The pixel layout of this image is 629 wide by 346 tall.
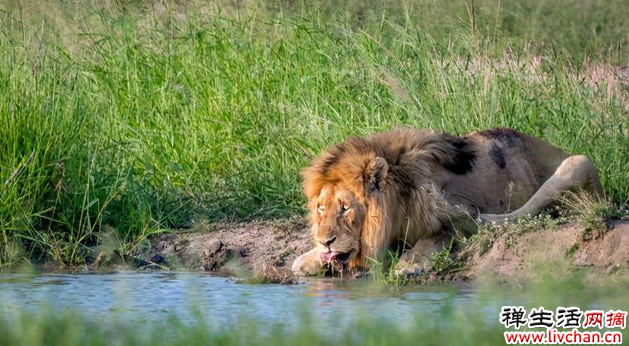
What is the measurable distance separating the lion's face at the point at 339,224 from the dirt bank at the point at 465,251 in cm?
32

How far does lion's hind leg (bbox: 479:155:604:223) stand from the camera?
324 inches

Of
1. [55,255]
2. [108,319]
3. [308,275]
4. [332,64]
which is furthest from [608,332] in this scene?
[332,64]

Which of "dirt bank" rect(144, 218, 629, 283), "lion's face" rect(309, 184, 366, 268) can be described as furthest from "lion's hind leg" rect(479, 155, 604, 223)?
"lion's face" rect(309, 184, 366, 268)

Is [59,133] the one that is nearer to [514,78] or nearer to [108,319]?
[108,319]

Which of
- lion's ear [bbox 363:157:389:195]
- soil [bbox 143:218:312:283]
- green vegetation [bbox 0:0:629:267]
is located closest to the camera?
lion's ear [bbox 363:157:389:195]

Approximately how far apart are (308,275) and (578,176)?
76.3 inches

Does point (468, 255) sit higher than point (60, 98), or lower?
lower

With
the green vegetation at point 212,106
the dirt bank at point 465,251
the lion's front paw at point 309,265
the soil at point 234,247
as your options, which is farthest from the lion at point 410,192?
the green vegetation at point 212,106

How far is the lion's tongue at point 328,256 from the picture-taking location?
7783 mm

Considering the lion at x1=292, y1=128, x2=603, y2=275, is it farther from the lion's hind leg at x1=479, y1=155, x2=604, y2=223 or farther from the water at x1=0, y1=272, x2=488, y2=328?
the water at x1=0, y1=272, x2=488, y2=328

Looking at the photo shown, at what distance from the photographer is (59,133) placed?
29.2 ft

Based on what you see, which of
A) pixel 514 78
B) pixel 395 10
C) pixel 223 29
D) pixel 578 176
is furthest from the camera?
pixel 395 10

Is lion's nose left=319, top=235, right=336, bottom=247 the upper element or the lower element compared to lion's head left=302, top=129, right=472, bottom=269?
lower

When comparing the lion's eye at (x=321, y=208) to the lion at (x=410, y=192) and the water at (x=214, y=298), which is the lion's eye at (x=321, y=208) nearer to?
the lion at (x=410, y=192)
